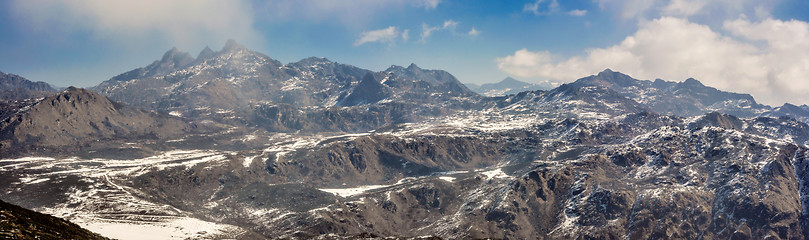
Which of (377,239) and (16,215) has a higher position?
(16,215)

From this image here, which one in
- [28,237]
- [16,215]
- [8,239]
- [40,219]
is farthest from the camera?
[40,219]

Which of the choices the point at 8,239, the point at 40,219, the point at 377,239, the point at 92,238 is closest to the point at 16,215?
the point at 40,219

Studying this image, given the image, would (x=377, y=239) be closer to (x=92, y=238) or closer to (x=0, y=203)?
(x=92, y=238)

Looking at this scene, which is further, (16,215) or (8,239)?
(16,215)

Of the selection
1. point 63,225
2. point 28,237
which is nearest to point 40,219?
point 63,225

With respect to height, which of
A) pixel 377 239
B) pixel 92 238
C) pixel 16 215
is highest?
pixel 16 215

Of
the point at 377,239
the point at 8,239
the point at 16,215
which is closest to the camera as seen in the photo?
the point at 8,239

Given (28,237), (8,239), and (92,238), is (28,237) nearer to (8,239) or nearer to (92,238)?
(8,239)

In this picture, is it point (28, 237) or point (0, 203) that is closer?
point (28, 237)

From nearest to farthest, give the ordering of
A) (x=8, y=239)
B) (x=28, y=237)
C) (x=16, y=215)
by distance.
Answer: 1. (x=8, y=239)
2. (x=28, y=237)
3. (x=16, y=215)
